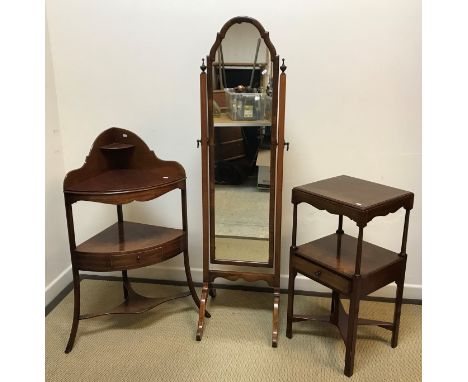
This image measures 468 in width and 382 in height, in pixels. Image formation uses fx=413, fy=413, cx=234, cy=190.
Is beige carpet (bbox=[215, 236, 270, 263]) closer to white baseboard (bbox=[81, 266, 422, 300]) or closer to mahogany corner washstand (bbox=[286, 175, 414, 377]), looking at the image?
mahogany corner washstand (bbox=[286, 175, 414, 377])

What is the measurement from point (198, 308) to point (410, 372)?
104 cm

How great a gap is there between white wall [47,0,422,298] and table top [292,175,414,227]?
37cm

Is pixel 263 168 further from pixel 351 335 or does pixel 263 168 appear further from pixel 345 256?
pixel 351 335

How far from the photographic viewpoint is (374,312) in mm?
2166

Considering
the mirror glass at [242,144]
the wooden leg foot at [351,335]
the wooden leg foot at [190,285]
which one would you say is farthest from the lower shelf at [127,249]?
the wooden leg foot at [351,335]

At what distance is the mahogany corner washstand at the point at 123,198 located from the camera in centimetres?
180

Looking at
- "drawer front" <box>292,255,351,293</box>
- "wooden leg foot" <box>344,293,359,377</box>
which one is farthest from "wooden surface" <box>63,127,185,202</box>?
"wooden leg foot" <box>344,293,359,377</box>

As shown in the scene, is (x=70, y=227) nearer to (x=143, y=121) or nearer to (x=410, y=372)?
(x=143, y=121)

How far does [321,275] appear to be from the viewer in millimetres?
1731

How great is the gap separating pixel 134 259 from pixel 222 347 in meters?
0.57

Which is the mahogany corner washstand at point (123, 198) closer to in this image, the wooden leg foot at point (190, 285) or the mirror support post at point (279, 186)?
the wooden leg foot at point (190, 285)

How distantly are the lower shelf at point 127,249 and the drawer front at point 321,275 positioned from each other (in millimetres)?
575

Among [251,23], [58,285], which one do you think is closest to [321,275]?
[251,23]

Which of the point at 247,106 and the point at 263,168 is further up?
the point at 247,106
